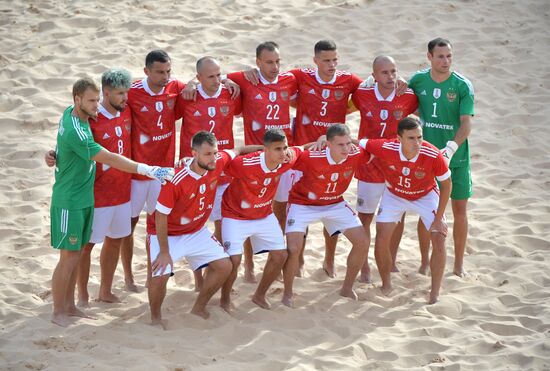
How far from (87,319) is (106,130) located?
1618mm

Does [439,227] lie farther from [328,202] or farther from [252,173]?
[252,173]

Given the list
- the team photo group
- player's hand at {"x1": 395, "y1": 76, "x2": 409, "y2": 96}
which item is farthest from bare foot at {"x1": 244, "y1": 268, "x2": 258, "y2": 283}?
player's hand at {"x1": 395, "y1": 76, "x2": 409, "y2": 96}

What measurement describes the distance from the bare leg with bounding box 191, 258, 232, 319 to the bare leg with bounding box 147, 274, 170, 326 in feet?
1.07

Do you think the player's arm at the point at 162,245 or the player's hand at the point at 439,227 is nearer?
the player's arm at the point at 162,245

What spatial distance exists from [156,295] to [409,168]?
8.40 feet

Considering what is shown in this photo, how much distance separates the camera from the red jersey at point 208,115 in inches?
315

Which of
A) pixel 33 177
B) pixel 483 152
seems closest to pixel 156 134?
pixel 33 177

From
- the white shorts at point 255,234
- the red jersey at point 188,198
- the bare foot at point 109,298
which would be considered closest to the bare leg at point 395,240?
the white shorts at point 255,234

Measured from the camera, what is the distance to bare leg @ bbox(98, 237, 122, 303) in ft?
25.4

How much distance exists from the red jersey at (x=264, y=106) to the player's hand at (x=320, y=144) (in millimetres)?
531

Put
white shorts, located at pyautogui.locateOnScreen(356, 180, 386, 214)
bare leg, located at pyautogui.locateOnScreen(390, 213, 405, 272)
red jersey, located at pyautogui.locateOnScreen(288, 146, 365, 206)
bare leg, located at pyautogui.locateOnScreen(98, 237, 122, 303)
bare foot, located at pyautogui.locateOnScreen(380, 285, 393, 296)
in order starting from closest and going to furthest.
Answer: bare leg, located at pyautogui.locateOnScreen(98, 237, 122, 303) < red jersey, located at pyautogui.locateOnScreen(288, 146, 365, 206) < bare foot, located at pyautogui.locateOnScreen(380, 285, 393, 296) < white shorts, located at pyautogui.locateOnScreen(356, 180, 386, 214) < bare leg, located at pyautogui.locateOnScreen(390, 213, 405, 272)

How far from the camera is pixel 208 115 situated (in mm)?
8008

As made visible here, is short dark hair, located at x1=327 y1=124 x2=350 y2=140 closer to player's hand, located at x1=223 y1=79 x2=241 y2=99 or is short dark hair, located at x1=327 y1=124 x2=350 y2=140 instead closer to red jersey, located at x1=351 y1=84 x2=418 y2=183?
red jersey, located at x1=351 y1=84 x2=418 y2=183

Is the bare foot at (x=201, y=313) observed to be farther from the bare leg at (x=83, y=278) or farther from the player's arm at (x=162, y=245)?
the bare leg at (x=83, y=278)
